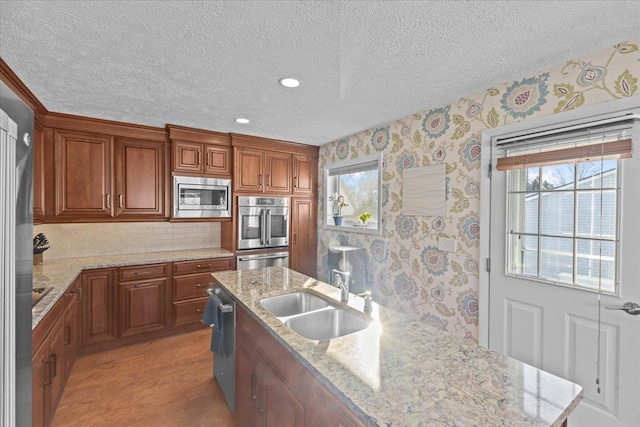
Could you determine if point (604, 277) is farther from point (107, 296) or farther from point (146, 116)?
point (107, 296)

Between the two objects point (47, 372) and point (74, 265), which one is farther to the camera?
point (74, 265)

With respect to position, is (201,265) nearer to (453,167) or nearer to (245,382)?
(245,382)

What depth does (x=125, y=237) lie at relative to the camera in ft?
11.6

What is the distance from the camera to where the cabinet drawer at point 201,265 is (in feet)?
11.0

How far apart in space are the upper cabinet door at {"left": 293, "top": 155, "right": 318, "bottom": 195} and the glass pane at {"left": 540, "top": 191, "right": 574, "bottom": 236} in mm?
2885

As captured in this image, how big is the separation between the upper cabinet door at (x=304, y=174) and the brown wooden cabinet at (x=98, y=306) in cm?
240

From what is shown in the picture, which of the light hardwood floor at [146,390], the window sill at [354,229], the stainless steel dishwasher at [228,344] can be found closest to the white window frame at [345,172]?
the window sill at [354,229]

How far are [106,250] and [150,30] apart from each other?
2.83 meters

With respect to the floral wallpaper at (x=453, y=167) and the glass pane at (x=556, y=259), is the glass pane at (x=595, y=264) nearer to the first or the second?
the glass pane at (x=556, y=259)

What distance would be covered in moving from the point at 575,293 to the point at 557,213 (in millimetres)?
514

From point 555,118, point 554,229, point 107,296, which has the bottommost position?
point 107,296

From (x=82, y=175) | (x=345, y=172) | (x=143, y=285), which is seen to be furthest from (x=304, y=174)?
(x=82, y=175)

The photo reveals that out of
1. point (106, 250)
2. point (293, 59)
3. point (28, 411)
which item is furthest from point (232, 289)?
point (106, 250)

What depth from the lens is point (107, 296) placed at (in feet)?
9.85
